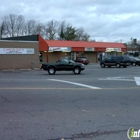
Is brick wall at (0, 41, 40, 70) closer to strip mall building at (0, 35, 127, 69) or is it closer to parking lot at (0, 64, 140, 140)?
strip mall building at (0, 35, 127, 69)

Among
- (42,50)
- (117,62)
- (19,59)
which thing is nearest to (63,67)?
(19,59)

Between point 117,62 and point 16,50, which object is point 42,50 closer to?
point 16,50

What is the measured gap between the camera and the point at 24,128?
6086 mm

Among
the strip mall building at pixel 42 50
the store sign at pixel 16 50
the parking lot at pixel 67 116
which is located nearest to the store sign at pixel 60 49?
the strip mall building at pixel 42 50

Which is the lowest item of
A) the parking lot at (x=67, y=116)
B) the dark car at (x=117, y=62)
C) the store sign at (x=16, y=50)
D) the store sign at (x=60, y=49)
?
the parking lot at (x=67, y=116)

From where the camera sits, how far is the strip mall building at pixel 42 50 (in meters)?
34.7

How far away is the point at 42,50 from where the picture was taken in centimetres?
4353

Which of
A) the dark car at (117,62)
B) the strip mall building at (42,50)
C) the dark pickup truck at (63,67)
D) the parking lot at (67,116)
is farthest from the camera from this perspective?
the dark car at (117,62)

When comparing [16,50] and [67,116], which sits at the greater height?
[16,50]

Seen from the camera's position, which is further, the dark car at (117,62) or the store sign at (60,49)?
the store sign at (60,49)

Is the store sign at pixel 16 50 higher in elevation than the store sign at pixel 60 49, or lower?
lower

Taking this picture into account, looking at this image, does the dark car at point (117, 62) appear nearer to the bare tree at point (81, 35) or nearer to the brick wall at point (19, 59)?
the brick wall at point (19, 59)

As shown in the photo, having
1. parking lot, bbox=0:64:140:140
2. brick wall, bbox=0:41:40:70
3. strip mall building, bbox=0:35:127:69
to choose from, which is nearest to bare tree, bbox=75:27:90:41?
strip mall building, bbox=0:35:127:69

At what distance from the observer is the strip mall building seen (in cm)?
3469
